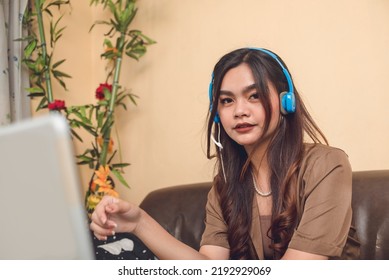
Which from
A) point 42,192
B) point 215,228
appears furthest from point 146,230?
point 42,192

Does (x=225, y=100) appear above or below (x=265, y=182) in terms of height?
above

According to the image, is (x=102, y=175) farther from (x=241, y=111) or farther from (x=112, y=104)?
(x=241, y=111)

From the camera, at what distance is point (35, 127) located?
0.25 m

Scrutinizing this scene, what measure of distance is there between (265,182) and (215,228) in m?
0.17

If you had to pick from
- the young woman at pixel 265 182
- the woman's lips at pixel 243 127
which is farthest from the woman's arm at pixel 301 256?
the woman's lips at pixel 243 127

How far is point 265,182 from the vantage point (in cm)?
109

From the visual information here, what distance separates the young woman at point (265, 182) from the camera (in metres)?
0.91

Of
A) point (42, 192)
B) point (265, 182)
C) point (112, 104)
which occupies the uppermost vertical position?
point (42, 192)

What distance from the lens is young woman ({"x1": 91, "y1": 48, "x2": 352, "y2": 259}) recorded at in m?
0.91

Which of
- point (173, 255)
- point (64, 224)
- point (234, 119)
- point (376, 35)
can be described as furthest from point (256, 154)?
point (64, 224)

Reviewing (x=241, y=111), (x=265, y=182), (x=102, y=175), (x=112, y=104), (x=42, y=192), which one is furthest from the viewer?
(x=112, y=104)

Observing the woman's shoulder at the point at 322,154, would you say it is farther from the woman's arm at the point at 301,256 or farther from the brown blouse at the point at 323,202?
the woman's arm at the point at 301,256

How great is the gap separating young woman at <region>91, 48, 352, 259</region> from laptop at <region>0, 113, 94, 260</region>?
1.93 feet

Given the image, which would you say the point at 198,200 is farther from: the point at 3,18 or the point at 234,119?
the point at 3,18
